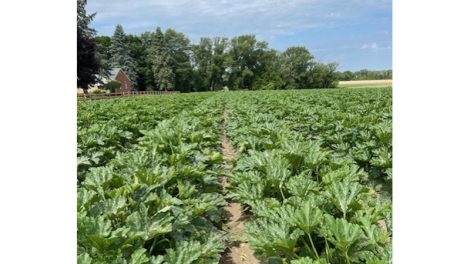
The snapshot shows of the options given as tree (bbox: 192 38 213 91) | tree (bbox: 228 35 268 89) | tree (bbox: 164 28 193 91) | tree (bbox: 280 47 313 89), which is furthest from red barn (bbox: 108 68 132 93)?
tree (bbox: 280 47 313 89)

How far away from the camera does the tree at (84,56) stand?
3769cm

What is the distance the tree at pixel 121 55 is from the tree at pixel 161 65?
3666 millimetres

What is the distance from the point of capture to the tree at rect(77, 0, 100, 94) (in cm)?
3769

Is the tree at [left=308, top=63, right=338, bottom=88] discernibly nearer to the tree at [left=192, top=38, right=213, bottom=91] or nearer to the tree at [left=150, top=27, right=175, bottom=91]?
the tree at [left=192, top=38, right=213, bottom=91]

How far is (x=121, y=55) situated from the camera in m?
68.9

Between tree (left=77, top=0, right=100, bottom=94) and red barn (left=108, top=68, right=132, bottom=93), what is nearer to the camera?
tree (left=77, top=0, right=100, bottom=94)

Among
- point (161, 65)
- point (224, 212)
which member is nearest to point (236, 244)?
point (224, 212)

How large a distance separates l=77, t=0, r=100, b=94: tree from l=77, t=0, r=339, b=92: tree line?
23.6 meters

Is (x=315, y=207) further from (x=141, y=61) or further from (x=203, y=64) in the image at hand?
(x=203, y=64)

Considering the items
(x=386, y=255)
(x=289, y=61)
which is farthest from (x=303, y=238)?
(x=289, y=61)

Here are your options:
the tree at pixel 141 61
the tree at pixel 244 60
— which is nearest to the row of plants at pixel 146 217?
the tree at pixel 141 61

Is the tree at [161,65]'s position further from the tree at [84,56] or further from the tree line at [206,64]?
the tree at [84,56]

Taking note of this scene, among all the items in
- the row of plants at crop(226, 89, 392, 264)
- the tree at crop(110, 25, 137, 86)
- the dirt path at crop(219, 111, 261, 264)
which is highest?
the tree at crop(110, 25, 137, 86)
